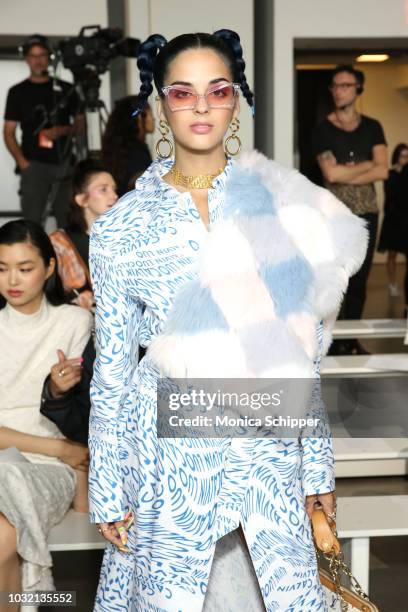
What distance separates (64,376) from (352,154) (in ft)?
10.6

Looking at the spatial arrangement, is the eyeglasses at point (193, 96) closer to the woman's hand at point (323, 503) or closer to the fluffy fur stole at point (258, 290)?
the fluffy fur stole at point (258, 290)

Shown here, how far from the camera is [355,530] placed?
2.40 meters

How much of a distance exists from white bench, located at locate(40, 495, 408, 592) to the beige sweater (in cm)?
28

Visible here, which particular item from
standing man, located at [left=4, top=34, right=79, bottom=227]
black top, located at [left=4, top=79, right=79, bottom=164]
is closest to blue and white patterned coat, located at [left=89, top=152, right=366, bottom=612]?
standing man, located at [left=4, top=34, right=79, bottom=227]

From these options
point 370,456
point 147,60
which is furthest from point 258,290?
point 370,456

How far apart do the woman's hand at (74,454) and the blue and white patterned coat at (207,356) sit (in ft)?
3.08

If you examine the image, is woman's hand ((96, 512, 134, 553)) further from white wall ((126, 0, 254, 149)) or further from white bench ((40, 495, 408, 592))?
white wall ((126, 0, 254, 149))

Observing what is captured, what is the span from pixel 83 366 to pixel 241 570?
0.93 meters

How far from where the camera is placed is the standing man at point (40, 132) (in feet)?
18.5

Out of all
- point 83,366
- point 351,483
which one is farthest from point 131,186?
point 83,366

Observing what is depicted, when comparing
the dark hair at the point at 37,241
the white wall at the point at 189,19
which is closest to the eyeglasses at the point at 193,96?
the dark hair at the point at 37,241

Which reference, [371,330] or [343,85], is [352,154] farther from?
[371,330]

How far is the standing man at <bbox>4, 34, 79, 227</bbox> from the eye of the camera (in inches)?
222

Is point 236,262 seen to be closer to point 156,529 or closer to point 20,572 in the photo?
point 156,529
